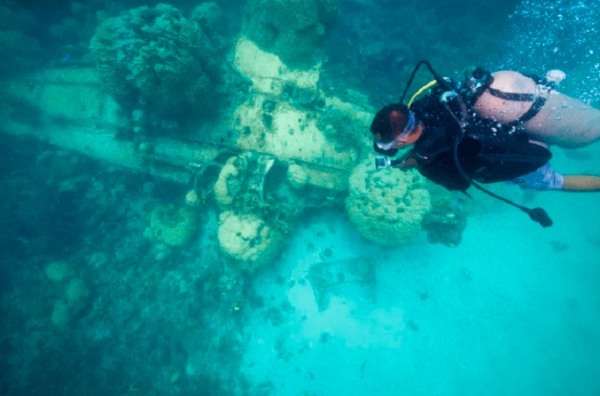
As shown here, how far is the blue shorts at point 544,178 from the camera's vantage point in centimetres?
378

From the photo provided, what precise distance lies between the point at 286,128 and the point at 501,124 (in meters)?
5.05

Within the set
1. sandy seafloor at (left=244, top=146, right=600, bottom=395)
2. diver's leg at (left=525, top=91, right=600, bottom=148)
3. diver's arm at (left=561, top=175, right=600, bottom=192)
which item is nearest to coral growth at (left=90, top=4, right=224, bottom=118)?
sandy seafloor at (left=244, top=146, right=600, bottom=395)

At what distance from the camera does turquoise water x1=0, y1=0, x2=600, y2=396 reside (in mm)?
8273

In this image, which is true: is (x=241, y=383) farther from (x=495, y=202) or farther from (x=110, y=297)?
(x=495, y=202)

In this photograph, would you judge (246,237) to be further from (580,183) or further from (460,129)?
(580,183)

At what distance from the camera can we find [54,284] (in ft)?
29.7

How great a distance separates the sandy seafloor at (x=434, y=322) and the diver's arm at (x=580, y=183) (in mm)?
5301

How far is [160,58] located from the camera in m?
6.54

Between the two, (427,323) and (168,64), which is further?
(427,323)

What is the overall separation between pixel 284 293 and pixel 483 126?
23.0ft

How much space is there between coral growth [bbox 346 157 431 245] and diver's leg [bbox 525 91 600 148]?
3390 mm

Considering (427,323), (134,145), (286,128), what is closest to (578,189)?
(286,128)

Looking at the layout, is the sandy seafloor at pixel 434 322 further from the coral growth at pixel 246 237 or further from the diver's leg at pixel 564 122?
the diver's leg at pixel 564 122

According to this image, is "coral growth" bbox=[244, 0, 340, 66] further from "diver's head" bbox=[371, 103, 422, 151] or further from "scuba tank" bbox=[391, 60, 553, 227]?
"diver's head" bbox=[371, 103, 422, 151]
